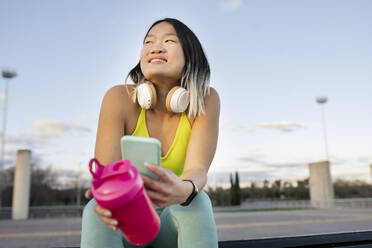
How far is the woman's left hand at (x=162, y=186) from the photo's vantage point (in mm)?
900

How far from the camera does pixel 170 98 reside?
4.45 feet

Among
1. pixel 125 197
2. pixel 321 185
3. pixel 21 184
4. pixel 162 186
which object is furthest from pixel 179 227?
pixel 321 185

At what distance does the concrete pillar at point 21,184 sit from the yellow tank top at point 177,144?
1517cm

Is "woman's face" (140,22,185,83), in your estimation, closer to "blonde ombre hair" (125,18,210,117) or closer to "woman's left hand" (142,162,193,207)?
"blonde ombre hair" (125,18,210,117)

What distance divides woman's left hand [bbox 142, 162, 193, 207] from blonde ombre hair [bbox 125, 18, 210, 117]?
0.51 m

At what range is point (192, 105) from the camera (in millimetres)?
1397

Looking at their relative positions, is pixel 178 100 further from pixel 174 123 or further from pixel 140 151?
pixel 140 151

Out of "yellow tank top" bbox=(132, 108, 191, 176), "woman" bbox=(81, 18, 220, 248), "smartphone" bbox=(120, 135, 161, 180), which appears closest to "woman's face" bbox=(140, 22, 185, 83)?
"woman" bbox=(81, 18, 220, 248)

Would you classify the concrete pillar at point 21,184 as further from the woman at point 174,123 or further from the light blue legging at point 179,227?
the light blue legging at point 179,227

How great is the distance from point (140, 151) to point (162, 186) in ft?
0.39

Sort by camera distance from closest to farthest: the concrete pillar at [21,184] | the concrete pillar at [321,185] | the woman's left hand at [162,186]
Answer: the woman's left hand at [162,186]
the concrete pillar at [21,184]
the concrete pillar at [321,185]

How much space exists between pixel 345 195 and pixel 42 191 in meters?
27.5

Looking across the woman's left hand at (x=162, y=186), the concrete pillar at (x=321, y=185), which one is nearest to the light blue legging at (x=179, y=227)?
the woman's left hand at (x=162, y=186)

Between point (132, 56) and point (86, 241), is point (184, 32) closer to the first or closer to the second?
point (132, 56)
